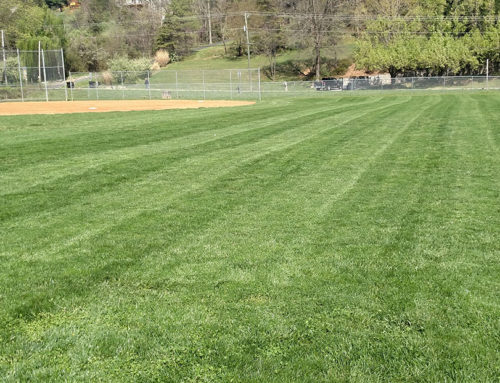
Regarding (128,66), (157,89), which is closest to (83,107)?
(157,89)

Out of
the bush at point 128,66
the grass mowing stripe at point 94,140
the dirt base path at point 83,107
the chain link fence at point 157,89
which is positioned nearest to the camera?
the grass mowing stripe at point 94,140

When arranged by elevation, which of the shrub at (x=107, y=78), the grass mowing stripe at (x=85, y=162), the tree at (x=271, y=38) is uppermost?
the tree at (x=271, y=38)

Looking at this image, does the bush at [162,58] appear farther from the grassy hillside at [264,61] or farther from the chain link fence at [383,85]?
the chain link fence at [383,85]

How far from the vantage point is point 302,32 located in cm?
7356

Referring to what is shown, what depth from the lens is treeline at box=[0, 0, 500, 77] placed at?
60.1m

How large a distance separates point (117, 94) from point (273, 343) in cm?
4545

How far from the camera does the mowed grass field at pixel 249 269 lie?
349cm

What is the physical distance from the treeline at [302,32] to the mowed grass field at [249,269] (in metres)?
53.1

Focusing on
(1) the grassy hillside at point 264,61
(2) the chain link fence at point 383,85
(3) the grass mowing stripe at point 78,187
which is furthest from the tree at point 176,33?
(3) the grass mowing stripe at point 78,187

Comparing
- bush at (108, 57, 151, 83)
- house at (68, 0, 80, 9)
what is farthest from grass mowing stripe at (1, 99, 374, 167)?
house at (68, 0, 80, 9)

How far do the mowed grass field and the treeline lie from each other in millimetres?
53082

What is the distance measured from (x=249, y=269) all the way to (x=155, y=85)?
46667mm

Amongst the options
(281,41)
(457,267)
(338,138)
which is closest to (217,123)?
(338,138)

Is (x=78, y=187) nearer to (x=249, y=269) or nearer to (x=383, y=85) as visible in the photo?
(x=249, y=269)
